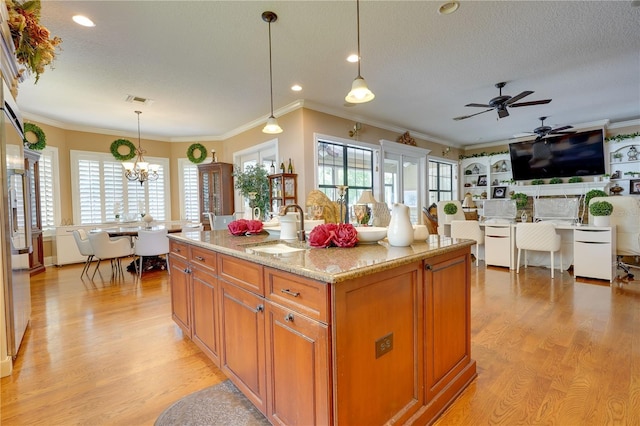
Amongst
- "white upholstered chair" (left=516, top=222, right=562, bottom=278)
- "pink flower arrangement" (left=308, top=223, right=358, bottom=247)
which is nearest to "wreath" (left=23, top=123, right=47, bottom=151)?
"pink flower arrangement" (left=308, top=223, right=358, bottom=247)

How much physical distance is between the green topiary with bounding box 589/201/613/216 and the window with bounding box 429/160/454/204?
4.31 meters

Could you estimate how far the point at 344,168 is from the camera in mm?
5918

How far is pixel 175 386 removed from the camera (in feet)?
6.52

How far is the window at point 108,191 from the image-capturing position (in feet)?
20.8

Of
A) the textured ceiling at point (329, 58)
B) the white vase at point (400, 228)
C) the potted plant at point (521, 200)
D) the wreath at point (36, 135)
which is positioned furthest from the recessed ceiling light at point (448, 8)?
the wreath at point (36, 135)

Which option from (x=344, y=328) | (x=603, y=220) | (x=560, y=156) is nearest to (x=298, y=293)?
(x=344, y=328)

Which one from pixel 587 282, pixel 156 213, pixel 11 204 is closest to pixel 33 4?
pixel 11 204

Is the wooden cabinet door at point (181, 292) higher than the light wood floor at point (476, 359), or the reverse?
the wooden cabinet door at point (181, 292)

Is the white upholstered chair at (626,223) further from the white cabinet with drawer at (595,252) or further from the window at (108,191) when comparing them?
the window at (108,191)

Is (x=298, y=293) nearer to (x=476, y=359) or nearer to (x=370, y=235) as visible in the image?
(x=370, y=235)

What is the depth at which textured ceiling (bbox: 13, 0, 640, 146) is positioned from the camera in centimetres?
272

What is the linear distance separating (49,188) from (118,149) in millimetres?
1469

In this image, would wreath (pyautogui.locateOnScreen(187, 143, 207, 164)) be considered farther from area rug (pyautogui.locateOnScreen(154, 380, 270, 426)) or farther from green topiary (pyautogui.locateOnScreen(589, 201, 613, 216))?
green topiary (pyautogui.locateOnScreen(589, 201, 613, 216))

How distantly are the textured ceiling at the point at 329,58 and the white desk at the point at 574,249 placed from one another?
2133 mm
